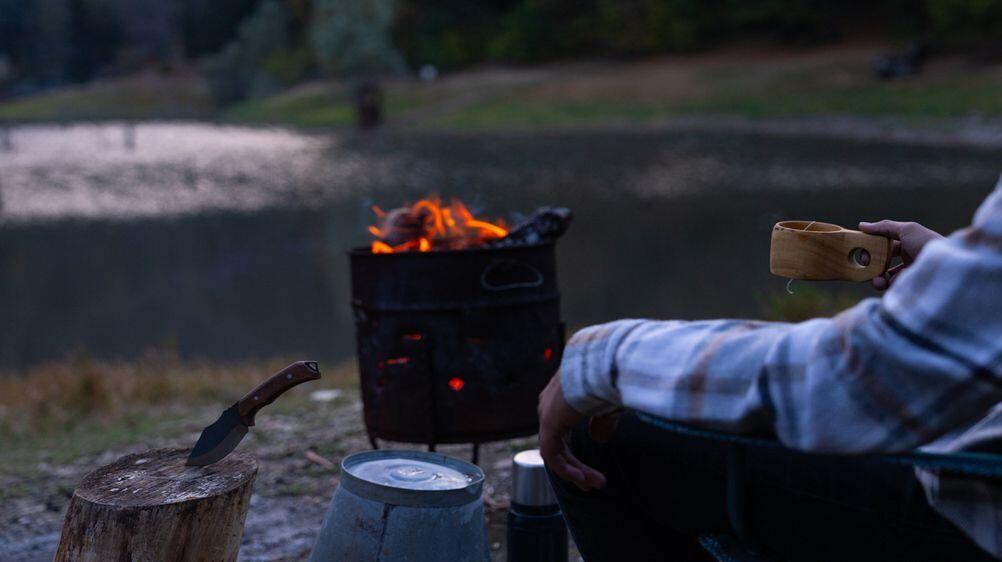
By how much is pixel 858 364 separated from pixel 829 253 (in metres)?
0.79

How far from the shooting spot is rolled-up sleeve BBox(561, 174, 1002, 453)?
1.16 metres

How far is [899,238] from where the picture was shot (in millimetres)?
2021

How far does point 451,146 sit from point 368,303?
27.5 metres

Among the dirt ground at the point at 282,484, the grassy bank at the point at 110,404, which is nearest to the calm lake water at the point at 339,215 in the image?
the grassy bank at the point at 110,404

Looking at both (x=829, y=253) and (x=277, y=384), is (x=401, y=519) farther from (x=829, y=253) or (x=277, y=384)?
(x=829, y=253)

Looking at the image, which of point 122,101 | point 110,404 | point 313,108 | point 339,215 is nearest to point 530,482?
point 110,404

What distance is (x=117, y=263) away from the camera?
57.1ft

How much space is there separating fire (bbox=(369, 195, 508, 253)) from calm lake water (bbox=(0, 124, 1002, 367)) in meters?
4.25

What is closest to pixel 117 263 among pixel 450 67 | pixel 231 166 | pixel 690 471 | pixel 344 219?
pixel 344 219

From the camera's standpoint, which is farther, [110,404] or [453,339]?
[110,404]

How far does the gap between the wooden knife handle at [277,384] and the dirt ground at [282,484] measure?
4.02 ft

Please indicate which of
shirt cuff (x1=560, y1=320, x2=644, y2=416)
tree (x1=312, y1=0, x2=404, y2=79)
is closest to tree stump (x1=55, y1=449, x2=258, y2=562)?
shirt cuff (x1=560, y1=320, x2=644, y2=416)

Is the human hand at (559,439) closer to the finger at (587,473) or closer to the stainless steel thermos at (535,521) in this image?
the finger at (587,473)

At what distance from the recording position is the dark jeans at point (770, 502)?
1.48m
